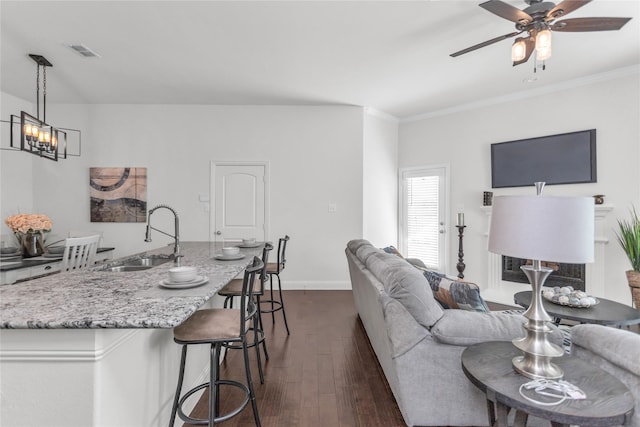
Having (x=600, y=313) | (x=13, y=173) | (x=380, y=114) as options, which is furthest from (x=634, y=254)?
(x=13, y=173)

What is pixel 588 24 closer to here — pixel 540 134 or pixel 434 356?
pixel 540 134

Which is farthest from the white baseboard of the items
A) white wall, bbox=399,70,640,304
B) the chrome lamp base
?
the chrome lamp base

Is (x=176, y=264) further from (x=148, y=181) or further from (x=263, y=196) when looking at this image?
(x=148, y=181)

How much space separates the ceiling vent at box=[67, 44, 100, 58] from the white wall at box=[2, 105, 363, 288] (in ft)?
5.12

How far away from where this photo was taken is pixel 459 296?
1874 mm

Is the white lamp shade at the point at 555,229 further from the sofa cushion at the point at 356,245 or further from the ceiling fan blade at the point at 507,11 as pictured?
the sofa cushion at the point at 356,245

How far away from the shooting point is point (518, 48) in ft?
8.05

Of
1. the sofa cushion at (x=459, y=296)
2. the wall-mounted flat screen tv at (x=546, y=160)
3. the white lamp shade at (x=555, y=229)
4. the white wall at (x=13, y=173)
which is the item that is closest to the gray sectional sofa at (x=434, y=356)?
the sofa cushion at (x=459, y=296)

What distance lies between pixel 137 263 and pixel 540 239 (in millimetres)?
2551

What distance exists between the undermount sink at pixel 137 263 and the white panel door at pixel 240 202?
2415 mm

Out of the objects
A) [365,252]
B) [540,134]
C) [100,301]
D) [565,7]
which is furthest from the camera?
[540,134]

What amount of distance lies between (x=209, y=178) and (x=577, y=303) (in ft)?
15.5

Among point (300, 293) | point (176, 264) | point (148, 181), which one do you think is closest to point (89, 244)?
point (176, 264)

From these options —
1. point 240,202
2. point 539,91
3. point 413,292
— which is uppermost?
point 539,91
